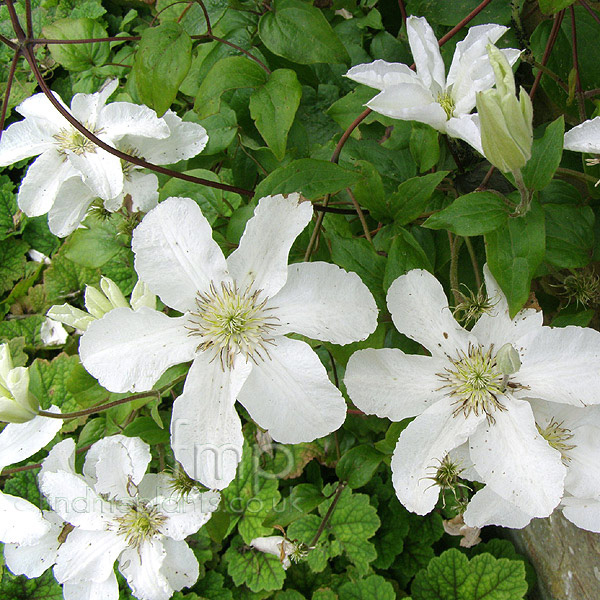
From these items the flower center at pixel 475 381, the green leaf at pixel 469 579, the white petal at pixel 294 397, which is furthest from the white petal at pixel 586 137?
the green leaf at pixel 469 579

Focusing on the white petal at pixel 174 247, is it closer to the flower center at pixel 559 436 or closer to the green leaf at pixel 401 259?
the green leaf at pixel 401 259

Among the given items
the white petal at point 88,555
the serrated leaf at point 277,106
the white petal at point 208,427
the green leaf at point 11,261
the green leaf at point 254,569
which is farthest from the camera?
the green leaf at point 11,261

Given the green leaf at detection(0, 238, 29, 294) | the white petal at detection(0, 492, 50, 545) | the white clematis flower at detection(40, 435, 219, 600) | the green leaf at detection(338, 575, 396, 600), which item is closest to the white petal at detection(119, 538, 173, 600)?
the white clematis flower at detection(40, 435, 219, 600)

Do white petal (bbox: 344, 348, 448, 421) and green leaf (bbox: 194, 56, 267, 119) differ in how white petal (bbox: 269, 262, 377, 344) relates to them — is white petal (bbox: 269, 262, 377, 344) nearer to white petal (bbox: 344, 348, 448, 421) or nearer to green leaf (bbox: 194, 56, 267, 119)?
white petal (bbox: 344, 348, 448, 421)

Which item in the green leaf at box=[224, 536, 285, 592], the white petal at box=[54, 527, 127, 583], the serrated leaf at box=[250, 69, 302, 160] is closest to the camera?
the serrated leaf at box=[250, 69, 302, 160]

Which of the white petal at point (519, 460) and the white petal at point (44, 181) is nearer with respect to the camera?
the white petal at point (519, 460)

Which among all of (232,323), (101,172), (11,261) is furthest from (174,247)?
(11,261)

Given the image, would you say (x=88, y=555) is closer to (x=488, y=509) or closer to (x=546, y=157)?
(x=488, y=509)
